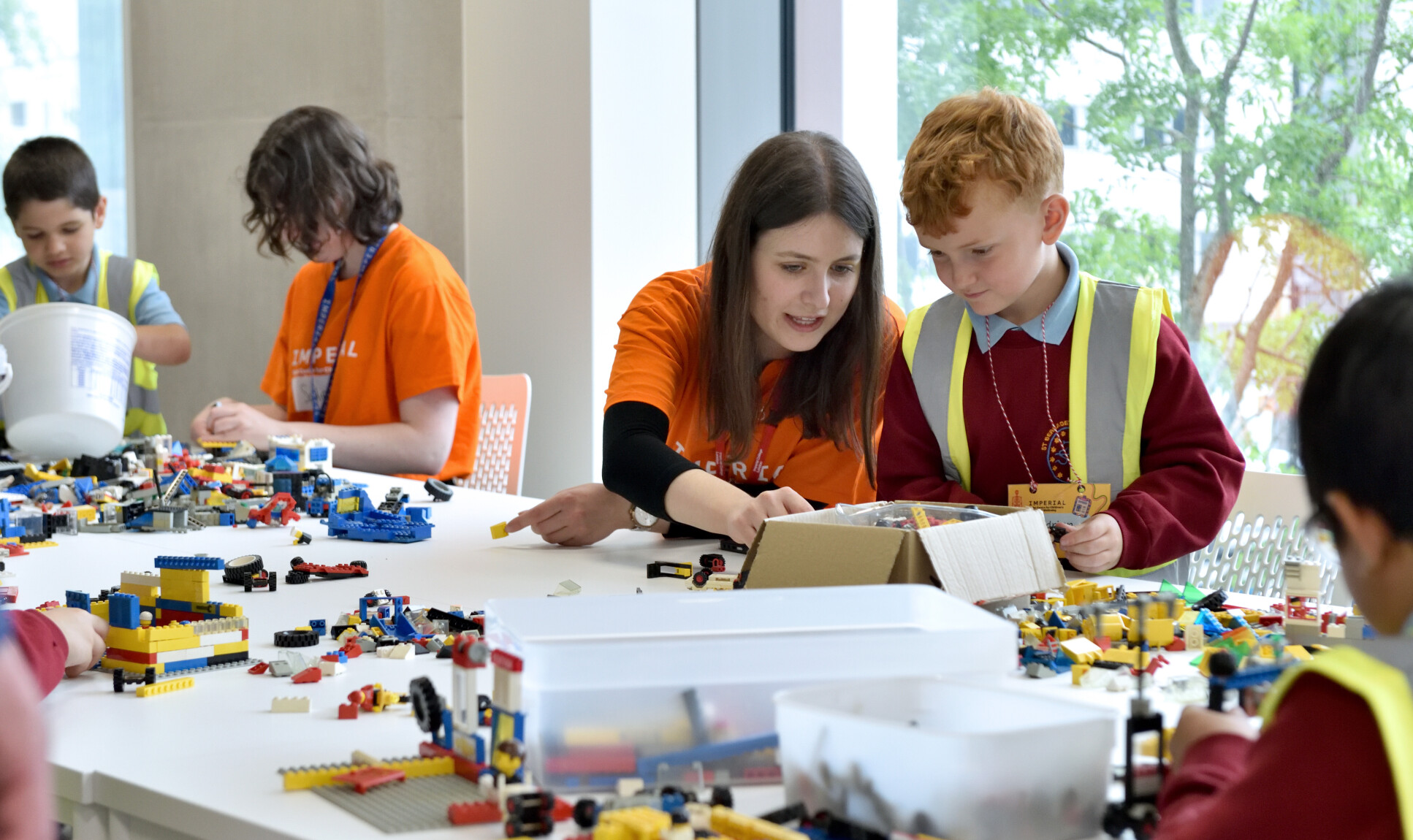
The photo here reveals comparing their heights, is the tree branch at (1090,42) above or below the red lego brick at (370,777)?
above

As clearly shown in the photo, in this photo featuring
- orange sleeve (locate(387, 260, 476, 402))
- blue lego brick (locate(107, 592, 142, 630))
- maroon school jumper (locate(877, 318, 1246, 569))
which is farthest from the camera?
orange sleeve (locate(387, 260, 476, 402))

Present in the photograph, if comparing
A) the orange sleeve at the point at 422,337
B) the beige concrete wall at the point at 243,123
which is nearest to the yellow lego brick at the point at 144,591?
the orange sleeve at the point at 422,337

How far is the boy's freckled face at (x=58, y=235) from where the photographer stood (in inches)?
123

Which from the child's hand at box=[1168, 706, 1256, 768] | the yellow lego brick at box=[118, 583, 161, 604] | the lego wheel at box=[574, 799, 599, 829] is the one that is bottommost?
the lego wheel at box=[574, 799, 599, 829]

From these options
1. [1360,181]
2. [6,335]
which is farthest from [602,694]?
[1360,181]

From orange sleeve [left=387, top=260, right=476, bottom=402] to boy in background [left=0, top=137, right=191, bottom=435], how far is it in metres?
0.79

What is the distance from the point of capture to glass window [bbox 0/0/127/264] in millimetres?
4766

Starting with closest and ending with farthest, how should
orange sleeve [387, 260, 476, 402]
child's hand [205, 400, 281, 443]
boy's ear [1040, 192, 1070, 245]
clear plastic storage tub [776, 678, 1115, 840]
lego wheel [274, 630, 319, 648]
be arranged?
clear plastic storage tub [776, 678, 1115, 840] → lego wheel [274, 630, 319, 648] → boy's ear [1040, 192, 1070, 245] → child's hand [205, 400, 281, 443] → orange sleeve [387, 260, 476, 402]

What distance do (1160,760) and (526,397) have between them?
248 cm

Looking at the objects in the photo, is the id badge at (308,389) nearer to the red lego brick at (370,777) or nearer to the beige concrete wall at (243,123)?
the beige concrete wall at (243,123)

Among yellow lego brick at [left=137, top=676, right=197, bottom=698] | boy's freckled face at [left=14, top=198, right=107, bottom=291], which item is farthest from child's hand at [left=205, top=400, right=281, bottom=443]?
yellow lego brick at [left=137, top=676, right=197, bottom=698]

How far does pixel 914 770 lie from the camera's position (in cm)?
69

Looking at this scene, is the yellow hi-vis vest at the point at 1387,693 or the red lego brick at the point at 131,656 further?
the red lego brick at the point at 131,656

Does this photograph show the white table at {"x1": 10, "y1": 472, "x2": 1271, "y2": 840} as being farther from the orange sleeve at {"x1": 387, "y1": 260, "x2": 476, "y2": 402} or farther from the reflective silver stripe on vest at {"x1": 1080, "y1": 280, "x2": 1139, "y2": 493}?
the orange sleeve at {"x1": 387, "y1": 260, "x2": 476, "y2": 402}
